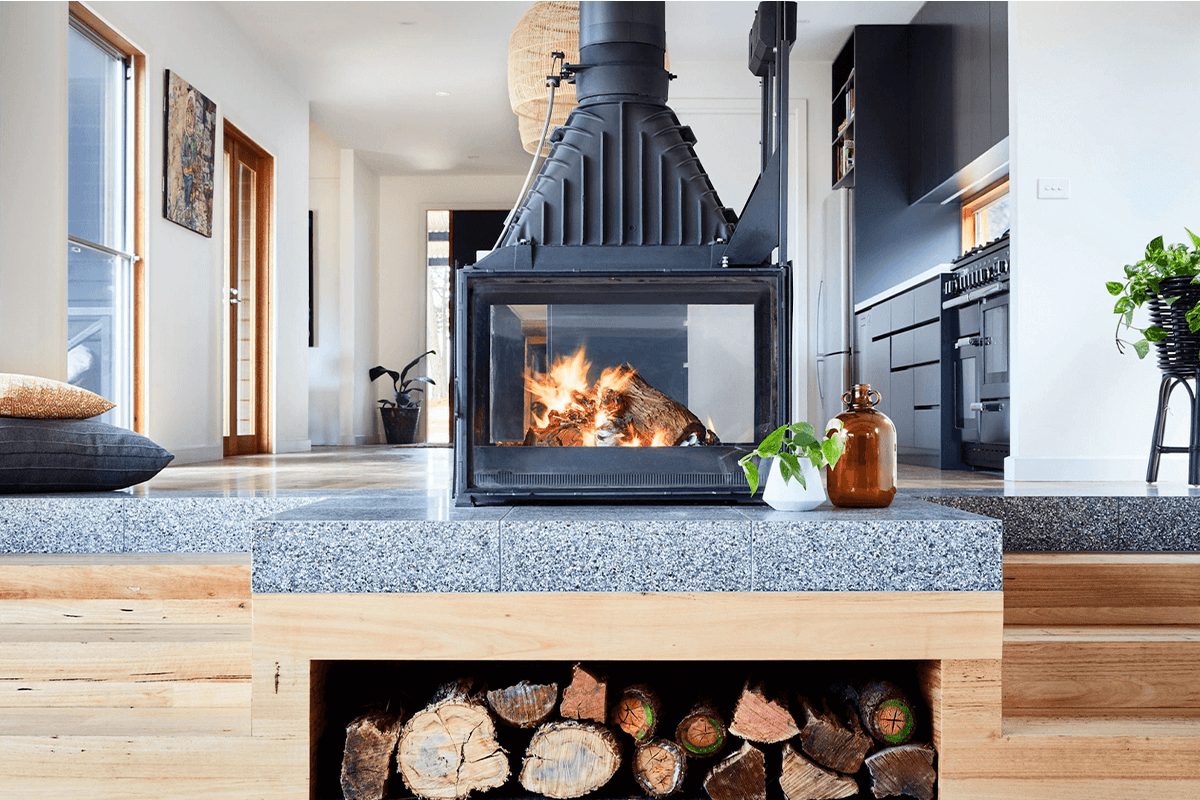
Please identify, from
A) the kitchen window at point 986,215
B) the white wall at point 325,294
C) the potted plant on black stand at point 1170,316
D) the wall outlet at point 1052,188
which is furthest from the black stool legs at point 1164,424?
the white wall at point 325,294

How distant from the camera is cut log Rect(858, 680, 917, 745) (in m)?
1.56

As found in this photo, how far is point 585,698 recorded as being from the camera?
1568 mm

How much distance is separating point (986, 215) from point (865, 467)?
14.4 ft

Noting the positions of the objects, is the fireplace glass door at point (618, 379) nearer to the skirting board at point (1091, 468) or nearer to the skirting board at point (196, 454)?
the skirting board at point (1091, 468)

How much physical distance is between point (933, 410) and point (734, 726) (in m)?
3.47

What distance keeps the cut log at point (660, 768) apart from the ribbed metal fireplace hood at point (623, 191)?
2.99 feet

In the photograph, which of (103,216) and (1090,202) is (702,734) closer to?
(1090,202)

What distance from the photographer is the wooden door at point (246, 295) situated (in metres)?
5.93

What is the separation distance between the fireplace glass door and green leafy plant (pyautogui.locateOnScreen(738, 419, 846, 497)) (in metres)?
0.14

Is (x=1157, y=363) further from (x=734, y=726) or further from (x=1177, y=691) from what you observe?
(x=734, y=726)

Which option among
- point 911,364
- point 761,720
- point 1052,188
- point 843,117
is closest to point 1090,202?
point 1052,188

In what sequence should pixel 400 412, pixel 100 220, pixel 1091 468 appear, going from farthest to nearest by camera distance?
pixel 400 412 → pixel 100 220 → pixel 1091 468

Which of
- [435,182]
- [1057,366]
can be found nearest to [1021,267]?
[1057,366]

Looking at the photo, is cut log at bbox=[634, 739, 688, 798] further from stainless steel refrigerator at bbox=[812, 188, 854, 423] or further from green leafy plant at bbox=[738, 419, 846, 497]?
stainless steel refrigerator at bbox=[812, 188, 854, 423]
